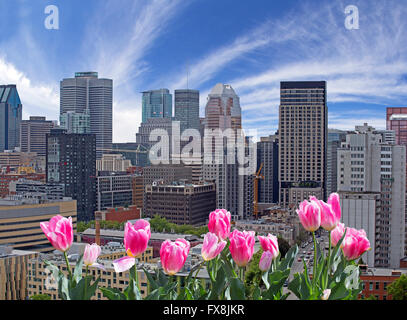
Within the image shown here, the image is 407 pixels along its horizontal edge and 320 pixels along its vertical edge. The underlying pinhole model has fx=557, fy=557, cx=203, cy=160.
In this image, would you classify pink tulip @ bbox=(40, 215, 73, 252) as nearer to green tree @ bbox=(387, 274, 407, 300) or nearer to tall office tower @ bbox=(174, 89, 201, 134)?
green tree @ bbox=(387, 274, 407, 300)

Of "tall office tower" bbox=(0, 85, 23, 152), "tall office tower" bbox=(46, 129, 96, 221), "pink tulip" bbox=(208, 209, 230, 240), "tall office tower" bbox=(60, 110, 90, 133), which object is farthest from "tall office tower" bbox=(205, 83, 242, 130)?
"pink tulip" bbox=(208, 209, 230, 240)

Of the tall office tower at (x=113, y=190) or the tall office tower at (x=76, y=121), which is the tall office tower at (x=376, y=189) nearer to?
the tall office tower at (x=113, y=190)

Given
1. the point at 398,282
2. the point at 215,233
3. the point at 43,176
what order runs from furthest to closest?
the point at 43,176 → the point at 398,282 → the point at 215,233

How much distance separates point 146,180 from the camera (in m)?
13.7

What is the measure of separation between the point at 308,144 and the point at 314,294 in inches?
507

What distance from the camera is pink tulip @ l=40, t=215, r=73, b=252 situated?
1.40 feet

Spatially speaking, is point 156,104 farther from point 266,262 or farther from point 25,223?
point 266,262

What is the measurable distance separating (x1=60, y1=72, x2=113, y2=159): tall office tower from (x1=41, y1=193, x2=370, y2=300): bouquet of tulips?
39.2ft

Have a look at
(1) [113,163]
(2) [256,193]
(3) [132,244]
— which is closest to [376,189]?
(3) [132,244]

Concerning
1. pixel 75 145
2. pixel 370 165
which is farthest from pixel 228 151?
pixel 370 165

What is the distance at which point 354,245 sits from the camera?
1.51ft

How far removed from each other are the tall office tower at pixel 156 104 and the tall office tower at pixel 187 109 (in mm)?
396

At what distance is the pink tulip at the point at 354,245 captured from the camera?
459 millimetres
